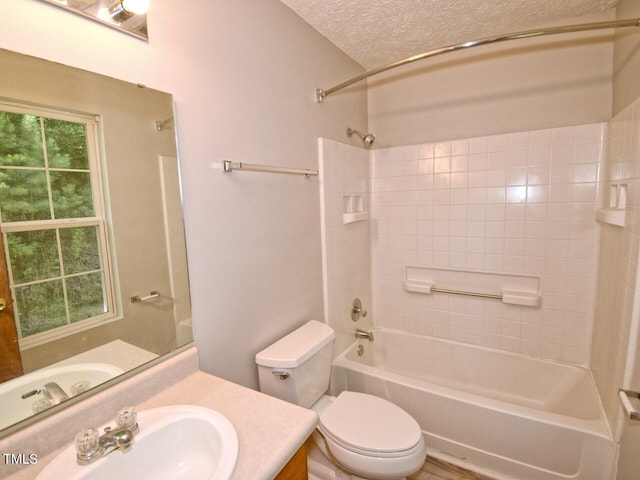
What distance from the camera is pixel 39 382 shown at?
84 centimetres

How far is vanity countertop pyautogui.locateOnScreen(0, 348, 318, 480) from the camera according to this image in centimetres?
76

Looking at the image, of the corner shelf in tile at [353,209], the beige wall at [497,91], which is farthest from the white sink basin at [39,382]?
the beige wall at [497,91]

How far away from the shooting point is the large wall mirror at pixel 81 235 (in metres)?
0.79

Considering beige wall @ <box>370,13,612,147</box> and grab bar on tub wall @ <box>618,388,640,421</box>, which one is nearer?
grab bar on tub wall @ <box>618,388,640,421</box>

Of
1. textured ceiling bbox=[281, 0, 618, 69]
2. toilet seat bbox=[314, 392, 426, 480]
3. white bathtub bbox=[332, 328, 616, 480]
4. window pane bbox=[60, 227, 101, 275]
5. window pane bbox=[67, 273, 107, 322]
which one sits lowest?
white bathtub bbox=[332, 328, 616, 480]

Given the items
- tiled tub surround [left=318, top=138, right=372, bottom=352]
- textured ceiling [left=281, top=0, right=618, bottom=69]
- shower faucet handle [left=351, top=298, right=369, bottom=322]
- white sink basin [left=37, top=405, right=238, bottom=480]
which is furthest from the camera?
shower faucet handle [left=351, top=298, right=369, bottom=322]

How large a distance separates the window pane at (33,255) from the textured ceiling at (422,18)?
1501 millimetres

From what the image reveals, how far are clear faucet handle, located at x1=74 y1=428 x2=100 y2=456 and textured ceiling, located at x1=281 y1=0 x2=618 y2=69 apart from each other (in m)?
1.88

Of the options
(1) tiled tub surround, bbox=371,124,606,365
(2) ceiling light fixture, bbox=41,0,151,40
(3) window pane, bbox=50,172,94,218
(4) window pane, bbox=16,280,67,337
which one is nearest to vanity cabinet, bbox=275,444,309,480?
(4) window pane, bbox=16,280,67,337

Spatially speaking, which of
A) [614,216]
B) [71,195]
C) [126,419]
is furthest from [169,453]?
[614,216]

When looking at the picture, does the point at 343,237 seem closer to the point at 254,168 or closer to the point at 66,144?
Answer: the point at 254,168

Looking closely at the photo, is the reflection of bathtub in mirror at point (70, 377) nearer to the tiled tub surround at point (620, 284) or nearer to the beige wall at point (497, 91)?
the tiled tub surround at point (620, 284)

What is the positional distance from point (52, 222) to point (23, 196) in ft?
0.29

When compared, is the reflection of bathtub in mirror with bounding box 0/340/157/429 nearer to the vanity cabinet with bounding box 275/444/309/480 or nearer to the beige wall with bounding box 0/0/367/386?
the beige wall with bounding box 0/0/367/386
